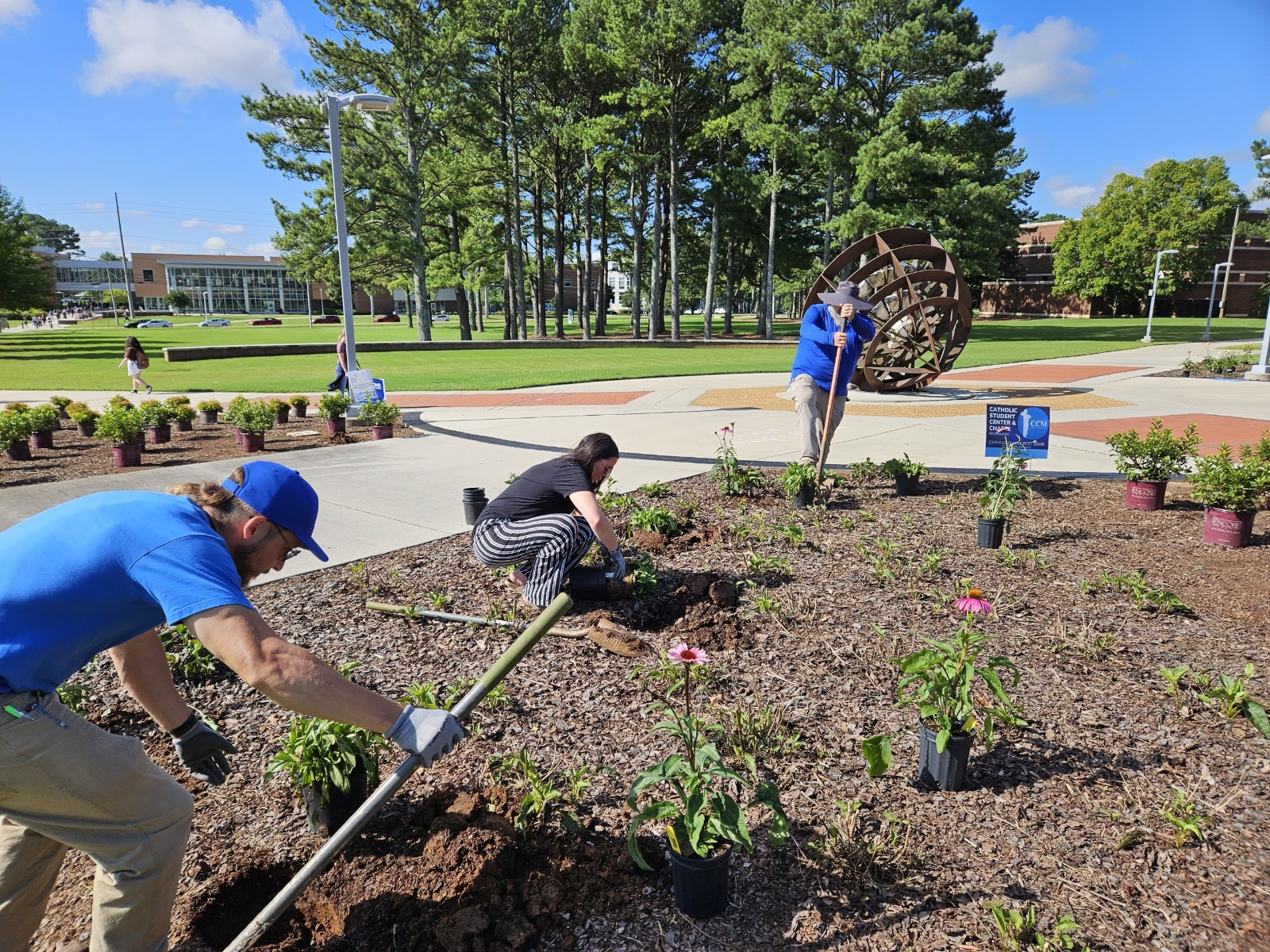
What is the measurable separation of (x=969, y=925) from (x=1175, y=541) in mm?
4811

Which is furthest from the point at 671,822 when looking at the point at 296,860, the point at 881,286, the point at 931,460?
the point at 881,286

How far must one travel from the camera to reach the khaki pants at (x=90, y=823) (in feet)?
6.23

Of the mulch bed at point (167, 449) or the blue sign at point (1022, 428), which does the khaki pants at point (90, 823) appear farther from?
the mulch bed at point (167, 449)

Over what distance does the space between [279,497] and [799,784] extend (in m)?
2.25

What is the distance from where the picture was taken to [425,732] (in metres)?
2.17

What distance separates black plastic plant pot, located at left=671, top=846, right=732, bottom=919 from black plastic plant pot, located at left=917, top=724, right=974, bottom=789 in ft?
3.52

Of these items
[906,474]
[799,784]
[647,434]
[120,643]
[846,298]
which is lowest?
[799,784]

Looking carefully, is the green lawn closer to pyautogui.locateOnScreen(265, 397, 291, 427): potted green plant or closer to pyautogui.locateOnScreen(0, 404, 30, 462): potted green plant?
pyautogui.locateOnScreen(265, 397, 291, 427): potted green plant

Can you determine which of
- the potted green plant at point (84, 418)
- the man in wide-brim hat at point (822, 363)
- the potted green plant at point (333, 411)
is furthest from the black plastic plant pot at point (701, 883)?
the potted green plant at point (84, 418)

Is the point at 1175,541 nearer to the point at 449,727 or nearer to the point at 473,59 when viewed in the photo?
the point at 449,727

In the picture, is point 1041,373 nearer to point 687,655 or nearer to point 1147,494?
point 1147,494

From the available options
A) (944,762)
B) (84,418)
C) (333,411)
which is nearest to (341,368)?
(333,411)

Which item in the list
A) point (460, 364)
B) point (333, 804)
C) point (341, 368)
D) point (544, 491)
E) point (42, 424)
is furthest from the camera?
point (460, 364)

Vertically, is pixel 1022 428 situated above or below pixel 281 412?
above
